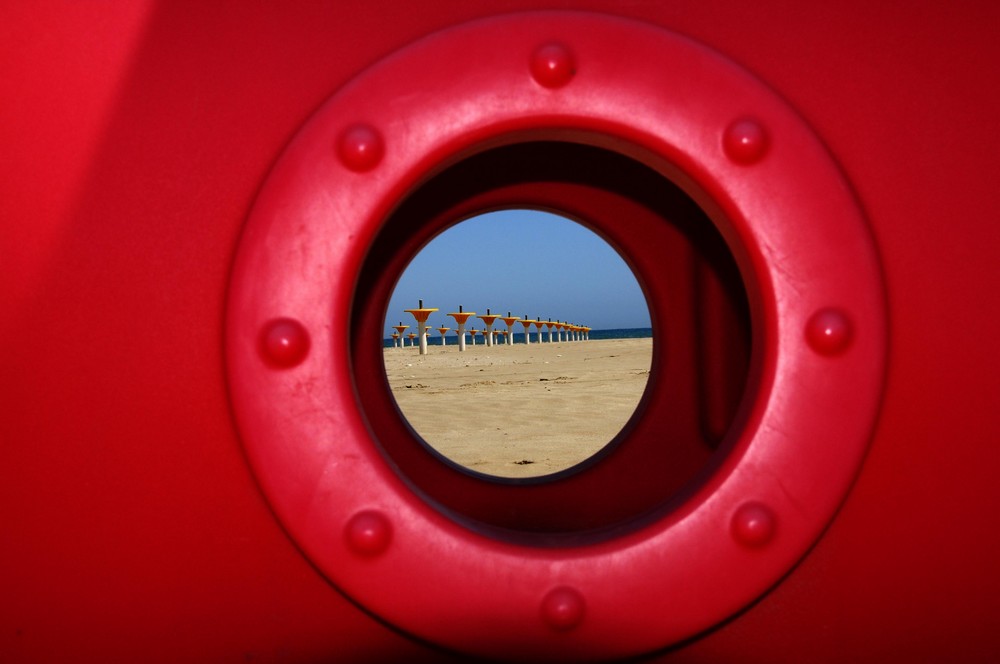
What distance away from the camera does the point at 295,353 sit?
0.59m

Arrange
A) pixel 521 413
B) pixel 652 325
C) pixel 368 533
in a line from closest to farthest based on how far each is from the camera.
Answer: pixel 368 533
pixel 652 325
pixel 521 413

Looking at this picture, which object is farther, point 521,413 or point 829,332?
point 521,413

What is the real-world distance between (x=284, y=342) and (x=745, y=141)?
0.43m

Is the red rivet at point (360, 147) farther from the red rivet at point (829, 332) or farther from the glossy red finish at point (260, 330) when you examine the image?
the red rivet at point (829, 332)

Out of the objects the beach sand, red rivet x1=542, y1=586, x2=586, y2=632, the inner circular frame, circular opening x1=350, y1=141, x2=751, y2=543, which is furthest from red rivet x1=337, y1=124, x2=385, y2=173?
the beach sand

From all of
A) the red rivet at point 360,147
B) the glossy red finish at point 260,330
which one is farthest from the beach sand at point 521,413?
the red rivet at point 360,147

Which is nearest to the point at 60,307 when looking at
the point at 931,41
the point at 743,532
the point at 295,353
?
the point at 295,353

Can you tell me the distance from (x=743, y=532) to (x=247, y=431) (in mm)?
425

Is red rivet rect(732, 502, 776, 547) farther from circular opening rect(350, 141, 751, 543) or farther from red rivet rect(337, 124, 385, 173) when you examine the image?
circular opening rect(350, 141, 751, 543)

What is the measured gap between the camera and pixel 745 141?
609 millimetres

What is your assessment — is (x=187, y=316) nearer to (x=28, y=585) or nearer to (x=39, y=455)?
(x=39, y=455)

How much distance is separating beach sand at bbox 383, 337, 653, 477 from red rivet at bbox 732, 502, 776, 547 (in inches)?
64.2

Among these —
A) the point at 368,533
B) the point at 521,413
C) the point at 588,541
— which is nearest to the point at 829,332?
the point at 588,541

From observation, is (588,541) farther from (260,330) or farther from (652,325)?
(652,325)
